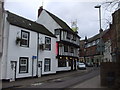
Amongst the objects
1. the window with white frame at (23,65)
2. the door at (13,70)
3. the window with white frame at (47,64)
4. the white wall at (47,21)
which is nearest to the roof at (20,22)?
the window with white frame at (23,65)

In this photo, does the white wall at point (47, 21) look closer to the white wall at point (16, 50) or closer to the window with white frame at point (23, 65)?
the white wall at point (16, 50)

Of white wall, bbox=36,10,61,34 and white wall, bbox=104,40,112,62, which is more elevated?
white wall, bbox=36,10,61,34

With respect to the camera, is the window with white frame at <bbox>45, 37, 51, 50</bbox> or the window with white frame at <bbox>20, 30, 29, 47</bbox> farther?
the window with white frame at <bbox>45, 37, 51, 50</bbox>

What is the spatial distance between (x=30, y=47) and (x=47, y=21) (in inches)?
472

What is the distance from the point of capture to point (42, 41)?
79.6ft

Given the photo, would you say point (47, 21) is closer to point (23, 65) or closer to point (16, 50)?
point (23, 65)

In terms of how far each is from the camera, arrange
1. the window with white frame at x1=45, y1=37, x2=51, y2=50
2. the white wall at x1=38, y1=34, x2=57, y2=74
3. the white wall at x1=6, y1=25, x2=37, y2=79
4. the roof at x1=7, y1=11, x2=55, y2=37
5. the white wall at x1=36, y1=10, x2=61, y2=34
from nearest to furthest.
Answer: the white wall at x1=6, y1=25, x2=37, y2=79 < the roof at x1=7, y1=11, x2=55, y2=37 < the white wall at x1=38, y1=34, x2=57, y2=74 < the window with white frame at x1=45, y1=37, x2=51, y2=50 < the white wall at x1=36, y1=10, x2=61, y2=34

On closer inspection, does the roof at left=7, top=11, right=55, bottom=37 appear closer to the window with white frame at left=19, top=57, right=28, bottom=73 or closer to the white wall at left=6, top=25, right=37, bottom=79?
the white wall at left=6, top=25, right=37, bottom=79

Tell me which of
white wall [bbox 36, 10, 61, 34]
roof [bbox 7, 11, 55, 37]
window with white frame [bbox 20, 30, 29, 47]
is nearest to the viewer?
roof [bbox 7, 11, 55, 37]

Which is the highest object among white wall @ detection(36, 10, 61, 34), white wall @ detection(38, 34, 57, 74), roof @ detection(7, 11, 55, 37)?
white wall @ detection(36, 10, 61, 34)

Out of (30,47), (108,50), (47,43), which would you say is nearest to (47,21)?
(47,43)

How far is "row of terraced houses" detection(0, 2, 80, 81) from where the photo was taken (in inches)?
705

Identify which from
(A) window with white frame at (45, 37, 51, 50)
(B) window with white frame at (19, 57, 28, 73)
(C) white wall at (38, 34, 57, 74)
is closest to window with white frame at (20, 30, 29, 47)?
(B) window with white frame at (19, 57, 28, 73)

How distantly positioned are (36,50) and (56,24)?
10.3m
